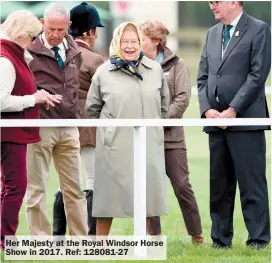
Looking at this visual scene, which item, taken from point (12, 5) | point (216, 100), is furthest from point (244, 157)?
point (12, 5)

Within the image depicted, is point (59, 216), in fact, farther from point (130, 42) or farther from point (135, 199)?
point (130, 42)

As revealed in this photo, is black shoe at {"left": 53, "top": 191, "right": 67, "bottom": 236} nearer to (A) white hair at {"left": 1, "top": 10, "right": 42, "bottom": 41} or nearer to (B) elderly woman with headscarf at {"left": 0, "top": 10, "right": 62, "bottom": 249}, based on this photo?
(B) elderly woman with headscarf at {"left": 0, "top": 10, "right": 62, "bottom": 249}

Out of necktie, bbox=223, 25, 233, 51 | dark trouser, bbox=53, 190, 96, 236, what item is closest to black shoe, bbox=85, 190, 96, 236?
dark trouser, bbox=53, 190, 96, 236

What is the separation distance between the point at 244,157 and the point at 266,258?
0.77 m

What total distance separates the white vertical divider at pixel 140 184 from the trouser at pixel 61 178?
2.79 feet

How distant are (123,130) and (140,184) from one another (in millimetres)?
657

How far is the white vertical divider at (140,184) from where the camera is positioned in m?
5.80

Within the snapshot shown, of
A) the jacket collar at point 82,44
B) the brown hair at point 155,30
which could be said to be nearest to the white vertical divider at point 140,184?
the brown hair at point 155,30

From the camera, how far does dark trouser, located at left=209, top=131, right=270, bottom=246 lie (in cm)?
661

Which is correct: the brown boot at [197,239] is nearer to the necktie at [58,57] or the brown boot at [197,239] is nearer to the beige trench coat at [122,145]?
the beige trench coat at [122,145]

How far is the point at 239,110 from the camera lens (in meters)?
6.52

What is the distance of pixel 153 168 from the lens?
640 centimetres

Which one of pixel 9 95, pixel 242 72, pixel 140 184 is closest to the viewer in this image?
pixel 140 184

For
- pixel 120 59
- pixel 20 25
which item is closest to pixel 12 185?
pixel 20 25
